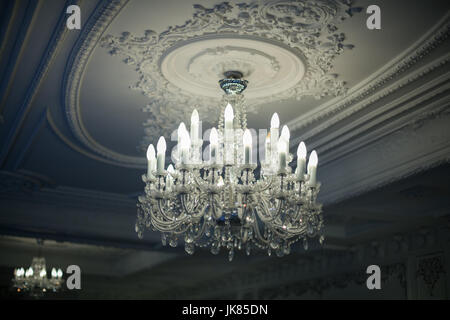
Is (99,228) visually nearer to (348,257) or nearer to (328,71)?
(348,257)

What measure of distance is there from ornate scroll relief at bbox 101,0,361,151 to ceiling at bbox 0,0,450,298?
0.04ft

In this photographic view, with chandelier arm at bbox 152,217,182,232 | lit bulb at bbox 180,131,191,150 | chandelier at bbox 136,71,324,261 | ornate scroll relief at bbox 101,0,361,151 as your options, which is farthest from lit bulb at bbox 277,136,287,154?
chandelier arm at bbox 152,217,182,232

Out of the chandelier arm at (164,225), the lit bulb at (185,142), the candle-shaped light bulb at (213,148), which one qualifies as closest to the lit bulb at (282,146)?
the candle-shaped light bulb at (213,148)

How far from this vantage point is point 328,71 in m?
3.99

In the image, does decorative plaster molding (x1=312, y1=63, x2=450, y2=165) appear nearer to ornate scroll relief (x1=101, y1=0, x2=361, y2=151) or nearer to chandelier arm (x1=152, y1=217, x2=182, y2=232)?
ornate scroll relief (x1=101, y1=0, x2=361, y2=151)

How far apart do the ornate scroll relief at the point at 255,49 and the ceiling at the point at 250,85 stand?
11 millimetres

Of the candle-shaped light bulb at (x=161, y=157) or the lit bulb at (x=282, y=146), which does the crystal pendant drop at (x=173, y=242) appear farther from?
the lit bulb at (x=282, y=146)

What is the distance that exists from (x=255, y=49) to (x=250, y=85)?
545 millimetres

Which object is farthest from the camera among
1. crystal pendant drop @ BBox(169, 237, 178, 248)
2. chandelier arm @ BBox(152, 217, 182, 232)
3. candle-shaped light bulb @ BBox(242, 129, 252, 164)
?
chandelier arm @ BBox(152, 217, 182, 232)

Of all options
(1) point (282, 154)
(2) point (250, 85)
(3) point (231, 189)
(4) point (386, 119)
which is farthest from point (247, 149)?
(4) point (386, 119)

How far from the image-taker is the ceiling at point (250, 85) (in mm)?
3350

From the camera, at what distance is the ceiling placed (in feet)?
11.0

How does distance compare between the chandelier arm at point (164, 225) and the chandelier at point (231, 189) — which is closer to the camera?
the chandelier at point (231, 189)

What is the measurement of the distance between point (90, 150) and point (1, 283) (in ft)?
34.3
